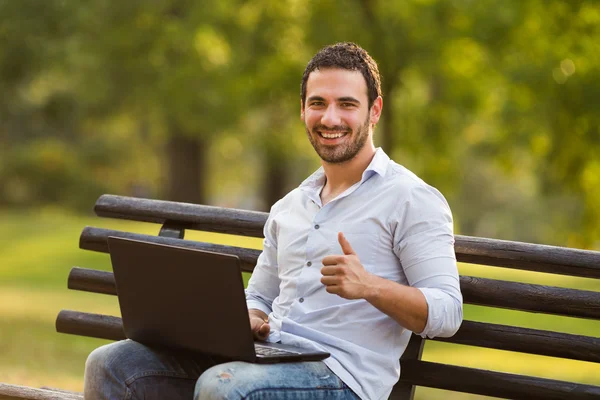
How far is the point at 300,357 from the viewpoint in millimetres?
2863

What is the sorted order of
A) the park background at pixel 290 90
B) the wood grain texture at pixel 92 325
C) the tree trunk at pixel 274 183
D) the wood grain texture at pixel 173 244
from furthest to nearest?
the tree trunk at pixel 274 183 < the park background at pixel 290 90 < the wood grain texture at pixel 92 325 < the wood grain texture at pixel 173 244

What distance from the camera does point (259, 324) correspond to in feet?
10.5

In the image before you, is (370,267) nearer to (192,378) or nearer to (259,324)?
(259,324)

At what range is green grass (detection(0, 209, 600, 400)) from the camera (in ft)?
27.1

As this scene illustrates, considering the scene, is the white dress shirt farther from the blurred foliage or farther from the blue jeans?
the blurred foliage

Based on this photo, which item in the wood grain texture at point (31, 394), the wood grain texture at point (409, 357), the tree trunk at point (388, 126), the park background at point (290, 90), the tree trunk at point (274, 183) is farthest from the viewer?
the tree trunk at point (274, 183)

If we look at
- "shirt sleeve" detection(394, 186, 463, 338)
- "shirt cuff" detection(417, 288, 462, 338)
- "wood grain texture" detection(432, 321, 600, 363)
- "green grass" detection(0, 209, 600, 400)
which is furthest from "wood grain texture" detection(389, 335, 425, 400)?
"green grass" detection(0, 209, 600, 400)

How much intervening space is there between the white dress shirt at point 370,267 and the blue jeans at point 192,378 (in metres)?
0.10

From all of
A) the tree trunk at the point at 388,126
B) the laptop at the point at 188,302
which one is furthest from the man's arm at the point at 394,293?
the tree trunk at the point at 388,126

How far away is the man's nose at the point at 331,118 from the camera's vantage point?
3.13 meters

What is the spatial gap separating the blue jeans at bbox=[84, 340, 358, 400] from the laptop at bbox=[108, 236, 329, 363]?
1.9 inches

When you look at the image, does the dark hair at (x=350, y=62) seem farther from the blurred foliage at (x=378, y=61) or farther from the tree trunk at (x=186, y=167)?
the tree trunk at (x=186, y=167)

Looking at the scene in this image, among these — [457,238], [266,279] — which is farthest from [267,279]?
[457,238]

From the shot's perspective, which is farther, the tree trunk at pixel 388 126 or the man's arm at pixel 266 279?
the tree trunk at pixel 388 126
